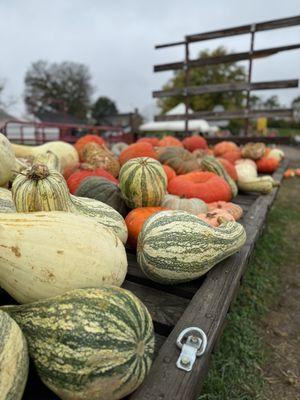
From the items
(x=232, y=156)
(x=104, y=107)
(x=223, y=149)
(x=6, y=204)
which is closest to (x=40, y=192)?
(x=6, y=204)

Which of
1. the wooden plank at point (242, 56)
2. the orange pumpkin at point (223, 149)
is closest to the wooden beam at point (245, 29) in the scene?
the wooden plank at point (242, 56)

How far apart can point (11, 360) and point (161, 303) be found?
0.71m

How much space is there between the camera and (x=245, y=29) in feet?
18.8

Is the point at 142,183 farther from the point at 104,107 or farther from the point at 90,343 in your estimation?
the point at 104,107

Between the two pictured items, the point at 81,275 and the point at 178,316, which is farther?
the point at 178,316

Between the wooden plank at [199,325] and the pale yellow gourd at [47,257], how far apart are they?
32cm

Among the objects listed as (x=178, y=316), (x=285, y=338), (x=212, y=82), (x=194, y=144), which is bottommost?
(x=285, y=338)

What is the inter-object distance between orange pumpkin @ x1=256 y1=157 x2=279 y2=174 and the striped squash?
4314 millimetres

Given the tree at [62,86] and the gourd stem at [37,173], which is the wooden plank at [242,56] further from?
the tree at [62,86]

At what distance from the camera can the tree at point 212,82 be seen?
80.0 ft

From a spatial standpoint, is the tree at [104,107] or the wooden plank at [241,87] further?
the tree at [104,107]

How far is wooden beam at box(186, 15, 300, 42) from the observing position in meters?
5.36

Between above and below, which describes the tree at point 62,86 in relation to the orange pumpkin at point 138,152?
above

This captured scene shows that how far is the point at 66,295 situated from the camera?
94cm
